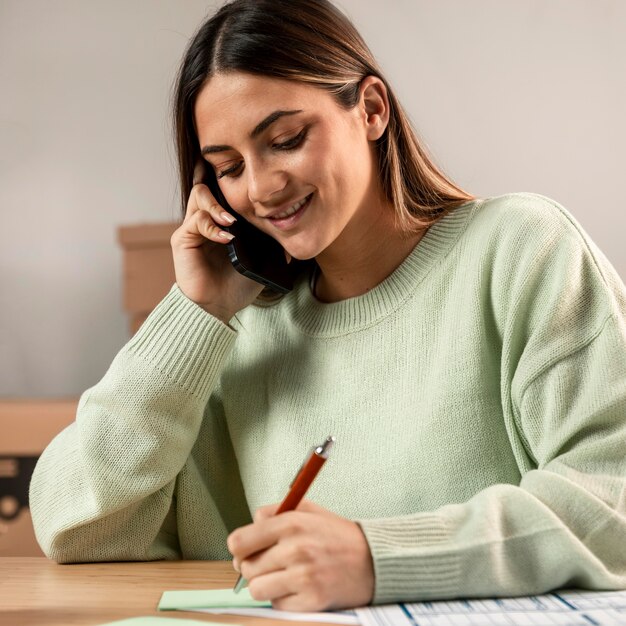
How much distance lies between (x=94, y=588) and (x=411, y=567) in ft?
1.20

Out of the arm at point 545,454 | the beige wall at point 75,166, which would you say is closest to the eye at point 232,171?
the arm at point 545,454

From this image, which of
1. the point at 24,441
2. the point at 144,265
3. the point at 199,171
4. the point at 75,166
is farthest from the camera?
the point at 75,166

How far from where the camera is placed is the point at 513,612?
2.64 feet

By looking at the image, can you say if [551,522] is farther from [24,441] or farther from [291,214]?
[24,441]

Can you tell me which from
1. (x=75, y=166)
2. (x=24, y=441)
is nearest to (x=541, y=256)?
(x=24, y=441)

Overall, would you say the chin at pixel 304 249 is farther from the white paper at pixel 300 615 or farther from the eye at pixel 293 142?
the white paper at pixel 300 615

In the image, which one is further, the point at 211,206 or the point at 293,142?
the point at 211,206

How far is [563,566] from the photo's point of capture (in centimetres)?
87

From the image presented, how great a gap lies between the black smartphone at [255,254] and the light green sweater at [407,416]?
0.05 metres

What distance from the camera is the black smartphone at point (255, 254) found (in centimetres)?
134

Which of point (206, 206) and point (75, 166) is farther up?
point (206, 206)

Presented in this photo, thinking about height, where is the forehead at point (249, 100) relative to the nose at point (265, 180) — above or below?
above

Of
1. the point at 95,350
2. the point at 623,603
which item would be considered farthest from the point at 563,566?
the point at 95,350

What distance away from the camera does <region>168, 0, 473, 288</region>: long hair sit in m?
1.19
